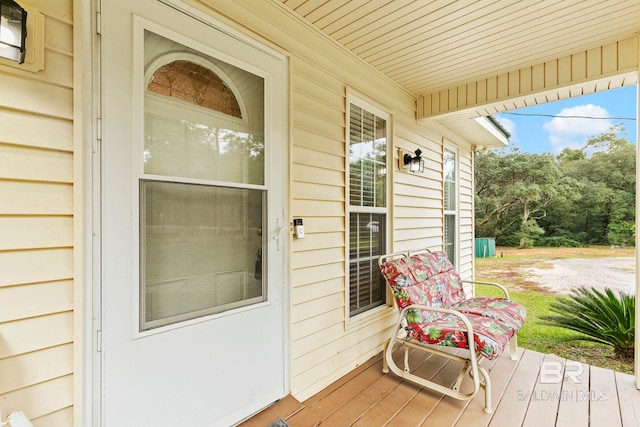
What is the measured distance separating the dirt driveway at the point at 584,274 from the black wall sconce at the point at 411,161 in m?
5.54

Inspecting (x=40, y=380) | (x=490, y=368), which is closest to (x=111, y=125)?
(x=40, y=380)

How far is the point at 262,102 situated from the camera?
1925 mm

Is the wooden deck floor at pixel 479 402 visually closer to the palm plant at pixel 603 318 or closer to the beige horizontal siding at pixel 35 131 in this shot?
the palm plant at pixel 603 318

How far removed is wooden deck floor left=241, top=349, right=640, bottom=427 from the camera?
6.30 ft

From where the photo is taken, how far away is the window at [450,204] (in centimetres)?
440

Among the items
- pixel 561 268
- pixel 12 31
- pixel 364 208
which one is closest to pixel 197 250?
pixel 12 31

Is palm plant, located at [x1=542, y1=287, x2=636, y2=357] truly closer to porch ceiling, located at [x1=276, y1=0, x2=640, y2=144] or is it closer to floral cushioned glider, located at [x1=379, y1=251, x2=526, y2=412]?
floral cushioned glider, located at [x1=379, y1=251, x2=526, y2=412]

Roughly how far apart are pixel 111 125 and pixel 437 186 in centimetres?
361

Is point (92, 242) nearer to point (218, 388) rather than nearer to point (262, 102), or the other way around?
point (218, 388)

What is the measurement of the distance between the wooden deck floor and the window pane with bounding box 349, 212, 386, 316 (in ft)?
1.96

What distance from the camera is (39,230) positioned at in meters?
1.16

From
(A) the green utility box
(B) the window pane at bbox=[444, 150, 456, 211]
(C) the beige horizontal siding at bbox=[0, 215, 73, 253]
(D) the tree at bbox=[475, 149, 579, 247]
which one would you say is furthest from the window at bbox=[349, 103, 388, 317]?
(D) the tree at bbox=[475, 149, 579, 247]

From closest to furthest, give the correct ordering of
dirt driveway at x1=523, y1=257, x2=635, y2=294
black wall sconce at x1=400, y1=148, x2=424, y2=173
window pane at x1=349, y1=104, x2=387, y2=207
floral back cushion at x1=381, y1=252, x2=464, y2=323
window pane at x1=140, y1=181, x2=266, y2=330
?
window pane at x1=140, y1=181, x2=266, y2=330 < floral back cushion at x1=381, y1=252, x2=464, y2=323 < window pane at x1=349, y1=104, x2=387, y2=207 < black wall sconce at x1=400, y1=148, x2=424, y2=173 < dirt driveway at x1=523, y1=257, x2=635, y2=294

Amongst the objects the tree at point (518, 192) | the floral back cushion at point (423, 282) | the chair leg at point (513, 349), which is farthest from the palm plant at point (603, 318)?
the tree at point (518, 192)
